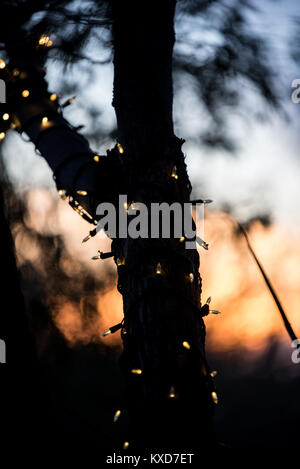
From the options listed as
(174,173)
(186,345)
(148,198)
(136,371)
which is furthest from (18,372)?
(174,173)

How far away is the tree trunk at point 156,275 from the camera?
A: 1.79 m

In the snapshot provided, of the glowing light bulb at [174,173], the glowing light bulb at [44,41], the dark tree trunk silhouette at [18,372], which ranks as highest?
the glowing light bulb at [44,41]

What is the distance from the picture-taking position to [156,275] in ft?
7.21

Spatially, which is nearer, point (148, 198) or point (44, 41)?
point (148, 198)

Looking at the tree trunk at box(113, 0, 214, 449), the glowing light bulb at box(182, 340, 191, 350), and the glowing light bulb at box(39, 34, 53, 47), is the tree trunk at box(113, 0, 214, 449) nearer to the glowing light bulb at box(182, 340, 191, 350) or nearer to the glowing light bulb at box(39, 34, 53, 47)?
the glowing light bulb at box(182, 340, 191, 350)

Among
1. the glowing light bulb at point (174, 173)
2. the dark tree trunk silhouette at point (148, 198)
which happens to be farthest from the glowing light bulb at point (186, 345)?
the glowing light bulb at point (174, 173)

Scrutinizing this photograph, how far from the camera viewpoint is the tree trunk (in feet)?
5.86

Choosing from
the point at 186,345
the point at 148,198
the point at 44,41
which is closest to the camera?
the point at 186,345

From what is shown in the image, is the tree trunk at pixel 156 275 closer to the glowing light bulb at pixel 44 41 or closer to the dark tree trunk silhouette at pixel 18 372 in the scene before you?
the dark tree trunk silhouette at pixel 18 372

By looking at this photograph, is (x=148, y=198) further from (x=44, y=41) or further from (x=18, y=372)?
(x=44, y=41)

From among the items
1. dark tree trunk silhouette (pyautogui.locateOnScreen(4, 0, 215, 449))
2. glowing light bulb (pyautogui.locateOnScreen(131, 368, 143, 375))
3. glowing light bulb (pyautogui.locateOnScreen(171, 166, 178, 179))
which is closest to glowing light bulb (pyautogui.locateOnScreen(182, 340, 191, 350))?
dark tree trunk silhouette (pyautogui.locateOnScreen(4, 0, 215, 449))

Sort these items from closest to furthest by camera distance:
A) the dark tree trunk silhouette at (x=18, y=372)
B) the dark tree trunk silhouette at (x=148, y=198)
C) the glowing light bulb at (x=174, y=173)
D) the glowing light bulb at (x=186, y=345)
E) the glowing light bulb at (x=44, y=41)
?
the dark tree trunk silhouette at (x=18, y=372) < the dark tree trunk silhouette at (x=148, y=198) < the glowing light bulb at (x=186, y=345) < the glowing light bulb at (x=174, y=173) < the glowing light bulb at (x=44, y=41)

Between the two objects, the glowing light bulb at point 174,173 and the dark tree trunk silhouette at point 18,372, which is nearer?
the dark tree trunk silhouette at point 18,372
